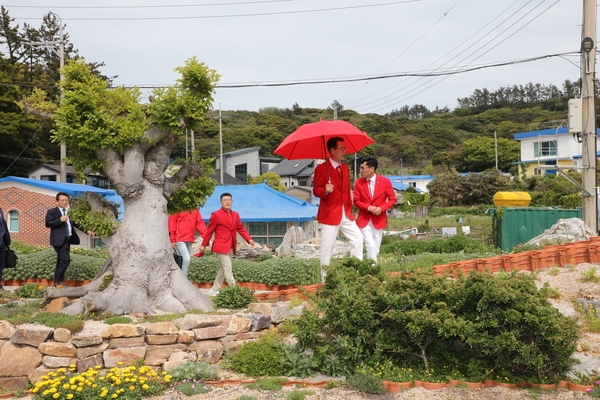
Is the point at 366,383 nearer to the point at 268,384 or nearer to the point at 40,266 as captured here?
the point at 268,384

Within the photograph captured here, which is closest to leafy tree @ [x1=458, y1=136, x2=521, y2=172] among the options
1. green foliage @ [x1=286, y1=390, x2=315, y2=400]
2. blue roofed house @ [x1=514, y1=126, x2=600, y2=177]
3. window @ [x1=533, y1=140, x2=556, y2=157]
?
blue roofed house @ [x1=514, y1=126, x2=600, y2=177]

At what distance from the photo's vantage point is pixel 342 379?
19.3 ft

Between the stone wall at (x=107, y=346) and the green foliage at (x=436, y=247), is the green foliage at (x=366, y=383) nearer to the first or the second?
the stone wall at (x=107, y=346)

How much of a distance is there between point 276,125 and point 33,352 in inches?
2659

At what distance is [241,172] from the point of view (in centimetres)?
5762

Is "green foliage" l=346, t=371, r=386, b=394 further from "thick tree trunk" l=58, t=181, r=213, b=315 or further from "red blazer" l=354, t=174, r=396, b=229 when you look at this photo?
"red blazer" l=354, t=174, r=396, b=229

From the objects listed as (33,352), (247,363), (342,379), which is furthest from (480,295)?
(33,352)

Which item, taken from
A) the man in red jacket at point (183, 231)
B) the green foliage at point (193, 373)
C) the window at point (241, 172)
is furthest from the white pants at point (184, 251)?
the window at point (241, 172)

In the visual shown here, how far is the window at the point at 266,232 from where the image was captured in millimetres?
22391

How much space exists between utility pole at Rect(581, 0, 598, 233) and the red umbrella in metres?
6.87

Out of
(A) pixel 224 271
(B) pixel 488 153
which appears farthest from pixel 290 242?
(B) pixel 488 153

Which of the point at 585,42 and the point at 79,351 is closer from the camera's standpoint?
the point at 79,351

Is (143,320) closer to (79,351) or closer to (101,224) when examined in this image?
(79,351)

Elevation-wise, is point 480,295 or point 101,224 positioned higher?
point 101,224
